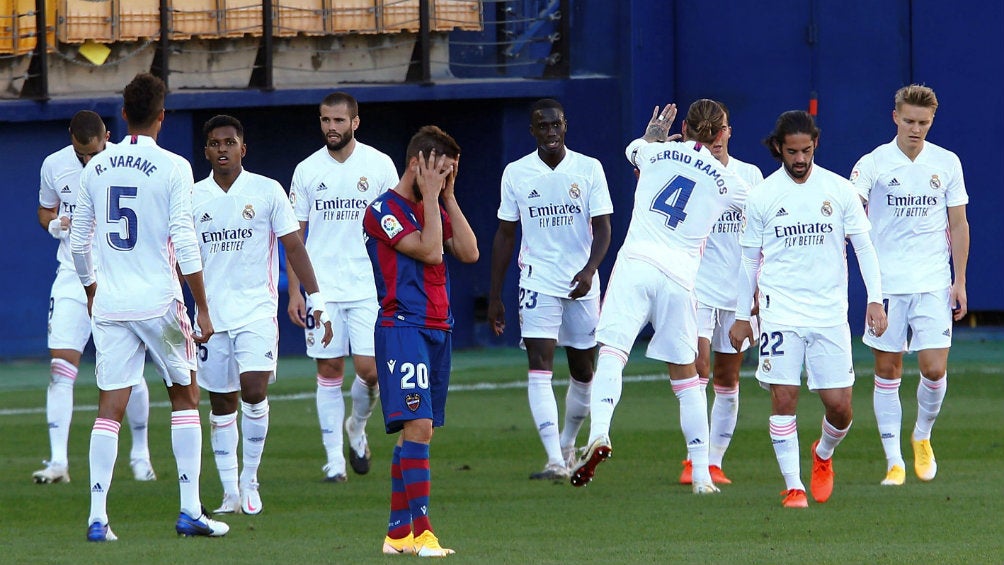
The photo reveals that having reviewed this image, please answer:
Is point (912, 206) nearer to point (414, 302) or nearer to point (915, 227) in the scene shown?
point (915, 227)

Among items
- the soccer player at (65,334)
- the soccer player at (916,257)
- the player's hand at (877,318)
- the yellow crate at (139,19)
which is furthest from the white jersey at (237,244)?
the yellow crate at (139,19)

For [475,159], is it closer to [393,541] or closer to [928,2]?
[928,2]

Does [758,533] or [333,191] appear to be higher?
[333,191]

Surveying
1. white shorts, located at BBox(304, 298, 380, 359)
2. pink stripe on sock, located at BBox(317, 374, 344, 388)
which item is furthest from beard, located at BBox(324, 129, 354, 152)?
pink stripe on sock, located at BBox(317, 374, 344, 388)

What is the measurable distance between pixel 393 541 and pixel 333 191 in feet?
12.2

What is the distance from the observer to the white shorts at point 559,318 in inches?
421

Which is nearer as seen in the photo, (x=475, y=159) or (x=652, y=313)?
(x=652, y=313)

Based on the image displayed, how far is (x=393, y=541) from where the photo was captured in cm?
746

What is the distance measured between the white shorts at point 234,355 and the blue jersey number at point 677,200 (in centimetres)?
227

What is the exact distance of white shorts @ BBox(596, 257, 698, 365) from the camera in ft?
29.6

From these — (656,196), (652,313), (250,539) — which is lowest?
(250,539)

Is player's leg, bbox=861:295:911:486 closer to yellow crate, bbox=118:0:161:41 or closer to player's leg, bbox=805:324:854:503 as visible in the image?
player's leg, bbox=805:324:854:503

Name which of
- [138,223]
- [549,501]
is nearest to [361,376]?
[549,501]

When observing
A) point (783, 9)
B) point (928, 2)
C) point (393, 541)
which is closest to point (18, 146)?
point (783, 9)
